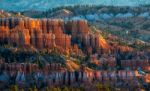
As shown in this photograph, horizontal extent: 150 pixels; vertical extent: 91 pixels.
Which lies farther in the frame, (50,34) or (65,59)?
(50,34)

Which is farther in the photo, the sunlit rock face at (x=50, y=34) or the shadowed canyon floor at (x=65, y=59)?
the sunlit rock face at (x=50, y=34)

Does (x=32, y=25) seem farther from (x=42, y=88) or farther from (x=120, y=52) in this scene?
(x=42, y=88)

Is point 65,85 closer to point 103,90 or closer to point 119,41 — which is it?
point 103,90

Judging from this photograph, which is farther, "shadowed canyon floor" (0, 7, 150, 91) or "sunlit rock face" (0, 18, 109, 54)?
"sunlit rock face" (0, 18, 109, 54)

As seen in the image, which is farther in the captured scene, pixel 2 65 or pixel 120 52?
pixel 120 52

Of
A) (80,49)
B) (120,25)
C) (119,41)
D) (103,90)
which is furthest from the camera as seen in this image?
(120,25)

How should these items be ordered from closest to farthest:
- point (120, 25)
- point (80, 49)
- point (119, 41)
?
point (80, 49) → point (119, 41) → point (120, 25)

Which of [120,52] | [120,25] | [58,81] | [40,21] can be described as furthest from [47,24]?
[120,25]

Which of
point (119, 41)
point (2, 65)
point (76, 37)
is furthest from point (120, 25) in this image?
point (2, 65)

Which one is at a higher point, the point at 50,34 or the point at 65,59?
the point at 50,34
